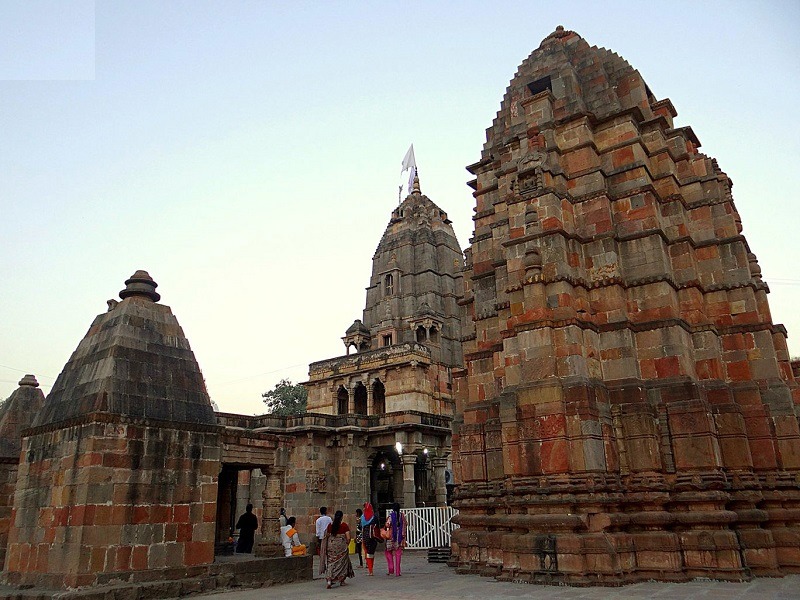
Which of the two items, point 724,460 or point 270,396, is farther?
point 270,396

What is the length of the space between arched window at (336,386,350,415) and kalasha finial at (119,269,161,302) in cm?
3236

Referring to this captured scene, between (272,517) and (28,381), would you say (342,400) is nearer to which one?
(272,517)

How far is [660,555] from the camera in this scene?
10531 mm

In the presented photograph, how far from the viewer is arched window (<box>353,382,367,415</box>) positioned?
41.9 meters

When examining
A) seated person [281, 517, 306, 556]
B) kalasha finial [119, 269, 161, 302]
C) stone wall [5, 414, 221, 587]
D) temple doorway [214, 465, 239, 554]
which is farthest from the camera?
temple doorway [214, 465, 239, 554]

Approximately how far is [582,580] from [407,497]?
19715mm

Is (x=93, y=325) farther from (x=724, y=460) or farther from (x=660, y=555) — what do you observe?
(x=724, y=460)

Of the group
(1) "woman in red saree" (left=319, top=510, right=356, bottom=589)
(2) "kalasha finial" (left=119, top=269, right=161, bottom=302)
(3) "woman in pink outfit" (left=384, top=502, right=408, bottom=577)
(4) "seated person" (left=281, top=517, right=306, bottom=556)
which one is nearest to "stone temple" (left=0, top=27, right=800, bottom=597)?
(2) "kalasha finial" (left=119, top=269, right=161, bottom=302)

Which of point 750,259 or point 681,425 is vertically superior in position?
point 750,259

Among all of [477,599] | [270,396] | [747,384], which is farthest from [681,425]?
[270,396]

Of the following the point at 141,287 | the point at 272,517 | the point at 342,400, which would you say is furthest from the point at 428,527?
the point at 342,400

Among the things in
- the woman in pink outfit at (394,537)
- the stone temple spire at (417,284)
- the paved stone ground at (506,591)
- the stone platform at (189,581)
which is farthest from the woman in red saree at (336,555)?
the stone temple spire at (417,284)

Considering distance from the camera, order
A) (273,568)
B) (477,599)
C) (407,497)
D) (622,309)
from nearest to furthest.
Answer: (477,599) → (273,568) → (622,309) → (407,497)

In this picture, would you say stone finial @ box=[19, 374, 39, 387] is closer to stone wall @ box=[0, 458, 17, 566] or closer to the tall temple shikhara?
stone wall @ box=[0, 458, 17, 566]
